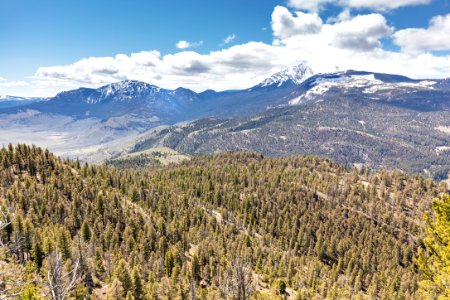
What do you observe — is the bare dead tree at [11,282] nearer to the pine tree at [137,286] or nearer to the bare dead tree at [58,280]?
the bare dead tree at [58,280]

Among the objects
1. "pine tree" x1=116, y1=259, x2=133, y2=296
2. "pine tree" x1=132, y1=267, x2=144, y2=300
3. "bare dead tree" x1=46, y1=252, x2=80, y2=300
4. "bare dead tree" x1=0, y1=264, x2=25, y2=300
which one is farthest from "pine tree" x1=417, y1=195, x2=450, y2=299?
"pine tree" x1=132, y1=267, x2=144, y2=300

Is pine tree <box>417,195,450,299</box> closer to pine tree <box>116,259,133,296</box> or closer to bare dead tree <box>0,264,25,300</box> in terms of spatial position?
bare dead tree <box>0,264,25,300</box>

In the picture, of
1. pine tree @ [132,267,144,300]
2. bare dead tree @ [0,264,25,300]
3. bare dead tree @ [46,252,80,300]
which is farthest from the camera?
pine tree @ [132,267,144,300]

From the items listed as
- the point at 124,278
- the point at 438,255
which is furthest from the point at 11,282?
the point at 124,278

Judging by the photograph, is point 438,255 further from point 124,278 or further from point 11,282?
point 124,278

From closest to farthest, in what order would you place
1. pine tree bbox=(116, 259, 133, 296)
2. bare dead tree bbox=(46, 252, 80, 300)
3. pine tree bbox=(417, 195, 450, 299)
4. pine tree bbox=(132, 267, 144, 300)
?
1. bare dead tree bbox=(46, 252, 80, 300)
2. pine tree bbox=(417, 195, 450, 299)
3. pine tree bbox=(116, 259, 133, 296)
4. pine tree bbox=(132, 267, 144, 300)

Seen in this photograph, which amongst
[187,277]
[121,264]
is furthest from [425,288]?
[187,277]

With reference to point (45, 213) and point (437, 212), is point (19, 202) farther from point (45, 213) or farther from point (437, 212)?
point (437, 212)

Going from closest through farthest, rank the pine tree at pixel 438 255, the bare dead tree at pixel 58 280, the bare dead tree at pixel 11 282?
the bare dead tree at pixel 11 282
the bare dead tree at pixel 58 280
the pine tree at pixel 438 255

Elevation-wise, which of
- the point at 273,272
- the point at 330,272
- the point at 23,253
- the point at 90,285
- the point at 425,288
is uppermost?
the point at 425,288

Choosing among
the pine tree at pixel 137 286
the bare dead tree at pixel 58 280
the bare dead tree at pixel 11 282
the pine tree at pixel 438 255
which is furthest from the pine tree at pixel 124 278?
the pine tree at pixel 438 255

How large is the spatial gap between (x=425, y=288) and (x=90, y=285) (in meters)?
104

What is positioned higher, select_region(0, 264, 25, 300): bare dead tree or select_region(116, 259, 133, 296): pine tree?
select_region(0, 264, 25, 300): bare dead tree

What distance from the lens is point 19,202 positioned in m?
153
